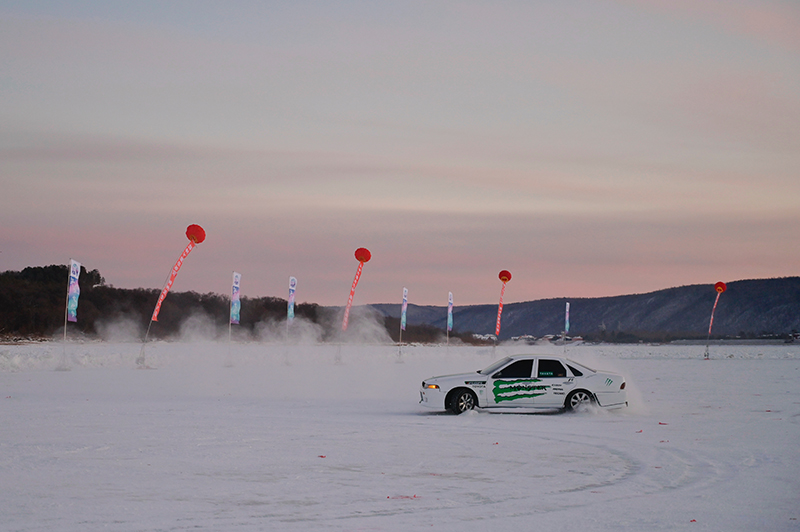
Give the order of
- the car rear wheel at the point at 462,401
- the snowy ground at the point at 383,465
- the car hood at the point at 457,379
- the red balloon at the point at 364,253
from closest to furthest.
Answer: the snowy ground at the point at 383,465 → the car rear wheel at the point at 462,401 → the car hood at the point at 457,379 → the red balloon at the point at 364,253

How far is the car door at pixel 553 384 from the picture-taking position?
1991 cm

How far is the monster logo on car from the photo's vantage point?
19.8 m

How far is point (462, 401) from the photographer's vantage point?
65.0 ft

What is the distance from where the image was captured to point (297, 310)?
406 feet

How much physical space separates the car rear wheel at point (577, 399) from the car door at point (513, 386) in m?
0.74

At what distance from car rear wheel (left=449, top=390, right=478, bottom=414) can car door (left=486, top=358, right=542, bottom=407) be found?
37 centimetres

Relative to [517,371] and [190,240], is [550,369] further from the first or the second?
[190,240]

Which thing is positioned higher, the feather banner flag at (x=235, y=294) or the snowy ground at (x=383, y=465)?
the feather banner flag at (x=235, y=294)

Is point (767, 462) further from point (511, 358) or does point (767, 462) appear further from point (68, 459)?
point (68, 459)

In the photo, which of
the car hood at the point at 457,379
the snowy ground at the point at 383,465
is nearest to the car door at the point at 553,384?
the snowy ground at the point at 383,465

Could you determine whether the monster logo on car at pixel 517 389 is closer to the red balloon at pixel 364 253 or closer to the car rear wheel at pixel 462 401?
the car rear wheel at pixel 462 401

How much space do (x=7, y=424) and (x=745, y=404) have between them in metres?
18.0

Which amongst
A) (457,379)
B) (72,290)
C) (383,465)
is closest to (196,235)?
(72,290)

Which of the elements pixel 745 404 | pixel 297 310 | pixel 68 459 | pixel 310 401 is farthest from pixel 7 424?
pixel 297 310
